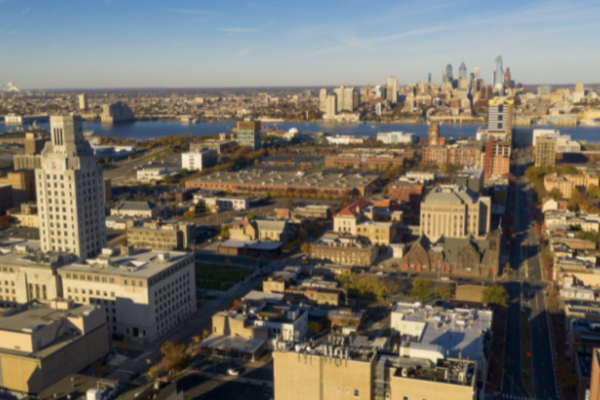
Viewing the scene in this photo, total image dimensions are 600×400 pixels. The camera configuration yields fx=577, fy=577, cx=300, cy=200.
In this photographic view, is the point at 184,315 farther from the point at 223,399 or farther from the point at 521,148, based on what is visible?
the point at 521,148

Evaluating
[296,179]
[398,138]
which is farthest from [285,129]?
[296,179]

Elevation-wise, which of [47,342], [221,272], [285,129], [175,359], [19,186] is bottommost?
[221,272]

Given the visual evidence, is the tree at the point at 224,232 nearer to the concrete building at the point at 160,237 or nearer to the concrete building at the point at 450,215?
the concrete building at the point at 160,237

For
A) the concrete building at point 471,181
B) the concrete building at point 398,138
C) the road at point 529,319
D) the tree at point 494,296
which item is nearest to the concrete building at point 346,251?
the road at point 529,319

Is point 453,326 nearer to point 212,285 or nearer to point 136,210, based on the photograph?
point 212,285

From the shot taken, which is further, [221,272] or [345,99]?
[345,99]

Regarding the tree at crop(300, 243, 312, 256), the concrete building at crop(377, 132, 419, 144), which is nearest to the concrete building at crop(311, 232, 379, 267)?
the tree at crop(300, 243, 312, 256)

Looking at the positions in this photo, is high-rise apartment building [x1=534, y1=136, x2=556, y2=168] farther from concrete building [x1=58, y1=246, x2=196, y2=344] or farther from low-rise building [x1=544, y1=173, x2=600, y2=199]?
concrete building [x1=58, y1=246, x2=196, y2=344]
